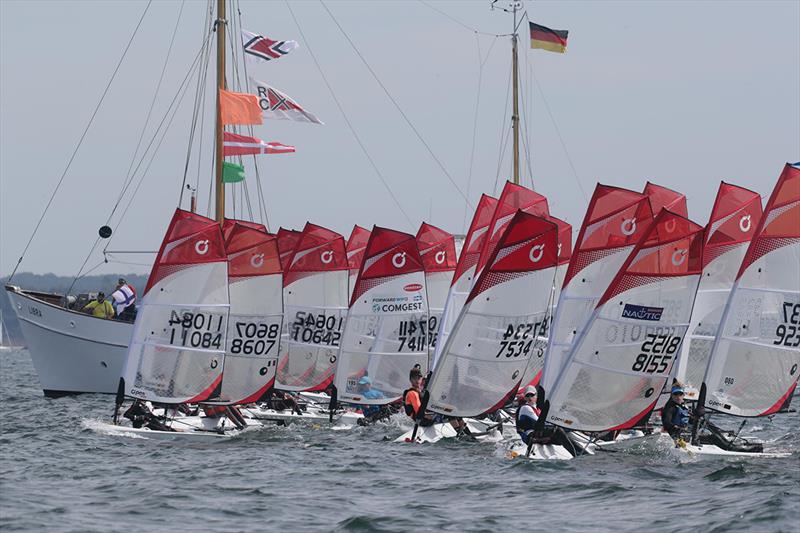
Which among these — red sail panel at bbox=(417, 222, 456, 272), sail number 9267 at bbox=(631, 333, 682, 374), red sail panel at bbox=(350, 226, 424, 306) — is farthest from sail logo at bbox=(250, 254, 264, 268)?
sail number 9267 at bbox=(631, 333, 682, 374)

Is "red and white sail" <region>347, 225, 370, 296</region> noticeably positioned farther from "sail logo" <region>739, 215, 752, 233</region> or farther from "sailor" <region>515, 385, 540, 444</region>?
"sailor" <region>515, 385, 540, 444</region>

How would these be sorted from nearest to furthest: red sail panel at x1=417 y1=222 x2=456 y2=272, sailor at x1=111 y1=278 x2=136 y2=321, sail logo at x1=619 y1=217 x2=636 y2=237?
sail logo at x1=619 y1=217 x2=636 y2=237, red sail panel at x1=417 y1=222 x2=456 y2=272, sailor at x1=111 y1=278 x2=136 y2=321

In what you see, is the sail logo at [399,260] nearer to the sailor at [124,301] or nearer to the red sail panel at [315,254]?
the red sail panel at [315,254]

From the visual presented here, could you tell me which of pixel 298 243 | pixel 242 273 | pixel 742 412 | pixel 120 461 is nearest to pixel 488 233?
pixel 298 243

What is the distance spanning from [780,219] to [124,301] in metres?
22.7

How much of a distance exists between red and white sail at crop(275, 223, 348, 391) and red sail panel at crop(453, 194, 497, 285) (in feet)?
11.3

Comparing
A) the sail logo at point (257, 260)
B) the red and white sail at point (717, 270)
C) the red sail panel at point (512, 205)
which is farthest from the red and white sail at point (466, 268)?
the red and white sail at point (717, 270)

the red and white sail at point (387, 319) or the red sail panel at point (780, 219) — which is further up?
the red sail panel at point (780, 219)

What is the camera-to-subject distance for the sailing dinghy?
2386 centimetres

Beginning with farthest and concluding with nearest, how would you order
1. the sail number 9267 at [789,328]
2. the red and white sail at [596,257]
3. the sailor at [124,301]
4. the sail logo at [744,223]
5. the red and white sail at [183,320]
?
the sailor at [124,301], the sail logo at [744,223], the red and white sail at [596,257], the red and white sail at [183,320], the sail number 9267 at [789,328]

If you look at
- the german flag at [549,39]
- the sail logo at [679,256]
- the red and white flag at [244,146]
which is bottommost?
the sail logo at [679,256]

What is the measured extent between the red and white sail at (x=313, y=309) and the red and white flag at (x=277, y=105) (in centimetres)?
334

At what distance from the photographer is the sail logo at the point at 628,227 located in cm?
2588

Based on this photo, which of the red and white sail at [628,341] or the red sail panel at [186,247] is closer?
the red and white sail at [628,341]
